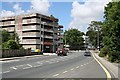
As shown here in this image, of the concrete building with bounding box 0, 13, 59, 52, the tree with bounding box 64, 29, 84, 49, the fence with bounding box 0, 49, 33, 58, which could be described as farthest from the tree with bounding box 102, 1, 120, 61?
the tree with bounding box 64, 29, 84, 49

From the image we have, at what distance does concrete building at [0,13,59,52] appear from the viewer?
9750 centimetres

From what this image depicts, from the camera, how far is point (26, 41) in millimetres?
99812

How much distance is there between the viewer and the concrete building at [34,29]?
9750 centimetres

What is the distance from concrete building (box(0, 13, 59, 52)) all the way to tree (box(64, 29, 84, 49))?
48.5 meters

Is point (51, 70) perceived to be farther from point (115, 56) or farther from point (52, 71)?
point (115, 56)

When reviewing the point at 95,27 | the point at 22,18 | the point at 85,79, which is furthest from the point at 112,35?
the point at 95,27

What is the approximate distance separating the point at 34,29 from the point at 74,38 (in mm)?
68970

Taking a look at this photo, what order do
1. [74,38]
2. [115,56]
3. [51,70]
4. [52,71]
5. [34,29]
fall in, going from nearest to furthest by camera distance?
[52,71] → [51,70] → [115,56] → [34,29] → [74,38]

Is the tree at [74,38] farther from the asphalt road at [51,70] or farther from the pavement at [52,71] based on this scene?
the pavement at [52,71]

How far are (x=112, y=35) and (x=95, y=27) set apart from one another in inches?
4512

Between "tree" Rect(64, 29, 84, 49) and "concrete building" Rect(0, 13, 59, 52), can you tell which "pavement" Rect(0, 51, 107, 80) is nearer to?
"concrete building" Rect(0, 13, 59, 52)

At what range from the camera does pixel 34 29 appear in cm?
9712

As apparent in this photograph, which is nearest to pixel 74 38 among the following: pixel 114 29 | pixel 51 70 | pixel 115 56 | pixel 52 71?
pixel 115 56

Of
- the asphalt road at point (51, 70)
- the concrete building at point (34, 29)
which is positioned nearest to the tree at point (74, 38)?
the concrete building at point (34, 29)
